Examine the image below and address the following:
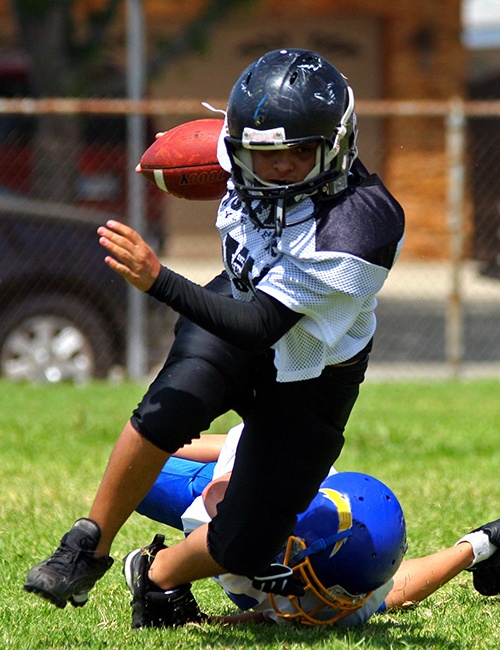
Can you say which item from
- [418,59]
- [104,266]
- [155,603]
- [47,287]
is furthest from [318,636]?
[418,59]

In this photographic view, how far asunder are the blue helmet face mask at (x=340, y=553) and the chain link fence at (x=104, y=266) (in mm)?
5333

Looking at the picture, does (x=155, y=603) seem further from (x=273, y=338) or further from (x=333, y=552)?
(x=273, y=338)

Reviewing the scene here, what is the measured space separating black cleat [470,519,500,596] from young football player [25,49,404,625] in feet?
2.41

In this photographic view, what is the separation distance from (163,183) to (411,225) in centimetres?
1136

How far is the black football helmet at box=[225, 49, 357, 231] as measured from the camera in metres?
3.07

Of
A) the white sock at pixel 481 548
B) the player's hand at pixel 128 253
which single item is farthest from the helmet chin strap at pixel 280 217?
the white sock at pixel 481 548

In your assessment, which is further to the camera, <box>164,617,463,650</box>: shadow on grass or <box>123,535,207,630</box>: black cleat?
<box>123,535,207,630</box>: black cleat

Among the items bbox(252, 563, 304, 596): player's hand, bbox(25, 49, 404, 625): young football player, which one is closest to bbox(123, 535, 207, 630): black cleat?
bbox(25, 49, 404, 625): young football player

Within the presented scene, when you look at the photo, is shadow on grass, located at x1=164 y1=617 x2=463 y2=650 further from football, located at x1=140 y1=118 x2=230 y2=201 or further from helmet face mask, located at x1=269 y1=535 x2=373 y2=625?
football, located at x1=140 y1=118 x2=230 y2=201

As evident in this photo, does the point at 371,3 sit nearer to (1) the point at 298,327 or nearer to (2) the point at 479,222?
(2) the point at 479,222

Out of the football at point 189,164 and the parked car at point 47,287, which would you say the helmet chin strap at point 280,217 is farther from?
the parked car at point 47,287

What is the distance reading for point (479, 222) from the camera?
43.1 ft

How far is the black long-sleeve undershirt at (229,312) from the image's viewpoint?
2906 millimetres

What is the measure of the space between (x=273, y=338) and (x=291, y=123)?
566mm
